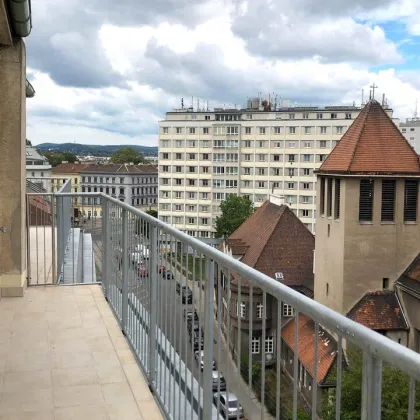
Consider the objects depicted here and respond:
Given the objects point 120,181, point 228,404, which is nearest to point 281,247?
point 228,404

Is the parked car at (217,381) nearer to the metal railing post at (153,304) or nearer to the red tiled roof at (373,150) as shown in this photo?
the metal railing post at (153,304)

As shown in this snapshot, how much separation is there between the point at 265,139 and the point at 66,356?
220 feet

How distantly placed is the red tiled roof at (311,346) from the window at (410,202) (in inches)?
1269

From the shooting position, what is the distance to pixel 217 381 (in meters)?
2.47

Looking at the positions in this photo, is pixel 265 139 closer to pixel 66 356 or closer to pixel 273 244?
pixel 273 244

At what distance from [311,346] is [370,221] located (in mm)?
31781

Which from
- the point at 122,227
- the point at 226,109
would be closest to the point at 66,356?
the point at 122,227

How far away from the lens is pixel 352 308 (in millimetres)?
31922

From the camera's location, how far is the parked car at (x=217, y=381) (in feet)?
7.84

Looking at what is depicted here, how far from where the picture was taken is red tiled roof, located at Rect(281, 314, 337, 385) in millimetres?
1542

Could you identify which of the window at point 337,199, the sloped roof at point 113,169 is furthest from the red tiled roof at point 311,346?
the sloped roof at point 113,169

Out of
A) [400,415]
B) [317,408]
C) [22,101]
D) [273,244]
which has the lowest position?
[273,244]

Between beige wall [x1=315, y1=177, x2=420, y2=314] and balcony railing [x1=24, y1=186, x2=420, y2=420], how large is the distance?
2838 centimetres

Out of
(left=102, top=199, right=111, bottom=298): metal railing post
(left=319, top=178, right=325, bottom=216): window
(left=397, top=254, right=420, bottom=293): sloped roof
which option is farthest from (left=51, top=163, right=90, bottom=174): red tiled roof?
(left=102, top=199, right=111, bottom=298): metal railing post
